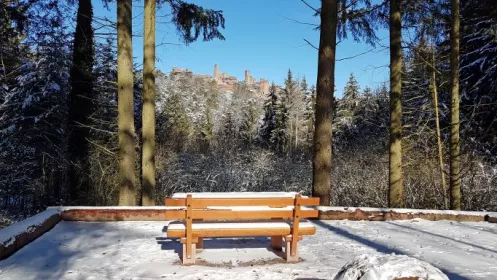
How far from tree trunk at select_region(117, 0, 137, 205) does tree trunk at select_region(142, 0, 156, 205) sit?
71 cm

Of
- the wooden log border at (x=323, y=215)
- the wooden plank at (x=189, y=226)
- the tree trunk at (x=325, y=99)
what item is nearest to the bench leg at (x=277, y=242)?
the wooden plank at (x=189, y=226)

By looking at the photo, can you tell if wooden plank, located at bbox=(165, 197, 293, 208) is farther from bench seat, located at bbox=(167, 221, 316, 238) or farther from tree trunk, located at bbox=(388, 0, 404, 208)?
tree trunk, located at bbox=(388, 0, 404, 208)

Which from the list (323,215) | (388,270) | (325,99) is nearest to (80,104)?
(325,99)

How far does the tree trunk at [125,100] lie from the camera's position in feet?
26.9

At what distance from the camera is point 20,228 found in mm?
4766

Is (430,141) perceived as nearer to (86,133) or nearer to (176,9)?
(176,9)

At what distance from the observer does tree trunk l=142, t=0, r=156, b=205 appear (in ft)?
29.7

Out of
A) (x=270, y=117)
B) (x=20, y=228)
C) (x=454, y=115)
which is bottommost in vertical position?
(x=20, y=228)

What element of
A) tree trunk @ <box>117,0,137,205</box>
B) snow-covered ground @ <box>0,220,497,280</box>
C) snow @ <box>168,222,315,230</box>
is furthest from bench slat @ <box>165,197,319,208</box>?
tree trunk @ <box>117,0,137,205</box>

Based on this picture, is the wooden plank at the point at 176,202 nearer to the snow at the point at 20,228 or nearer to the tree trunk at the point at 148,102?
the snow at the point at 20,228

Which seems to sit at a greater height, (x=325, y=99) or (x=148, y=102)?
(x=148, y=102)

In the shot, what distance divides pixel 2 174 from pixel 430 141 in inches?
584

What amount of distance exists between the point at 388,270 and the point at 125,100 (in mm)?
6802

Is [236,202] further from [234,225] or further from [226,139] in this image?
[226,139]
